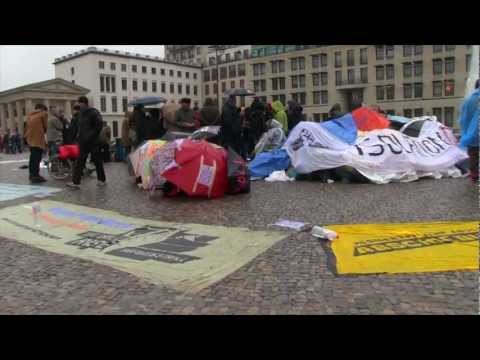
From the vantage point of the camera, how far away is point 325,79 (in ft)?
302

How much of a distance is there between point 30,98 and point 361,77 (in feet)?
187

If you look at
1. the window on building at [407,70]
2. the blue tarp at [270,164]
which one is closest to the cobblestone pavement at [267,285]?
the blue tarp at [270,164]

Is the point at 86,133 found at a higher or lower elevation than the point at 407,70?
lower

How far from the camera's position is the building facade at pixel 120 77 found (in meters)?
100

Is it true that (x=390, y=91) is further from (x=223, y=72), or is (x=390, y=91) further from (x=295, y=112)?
(x=295, y=112)

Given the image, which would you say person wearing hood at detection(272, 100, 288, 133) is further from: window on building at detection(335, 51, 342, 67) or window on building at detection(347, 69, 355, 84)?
window on building at detection(335, 51, 342, 67)

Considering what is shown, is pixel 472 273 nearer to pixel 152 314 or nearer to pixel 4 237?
pixel 152 314

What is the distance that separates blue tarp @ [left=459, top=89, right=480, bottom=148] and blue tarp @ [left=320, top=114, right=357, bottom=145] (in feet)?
6.81

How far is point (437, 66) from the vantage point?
77.4m

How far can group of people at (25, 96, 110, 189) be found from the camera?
33.3 ft

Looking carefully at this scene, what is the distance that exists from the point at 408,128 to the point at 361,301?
28.5 feet

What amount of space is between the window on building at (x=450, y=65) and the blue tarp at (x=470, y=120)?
72.3m

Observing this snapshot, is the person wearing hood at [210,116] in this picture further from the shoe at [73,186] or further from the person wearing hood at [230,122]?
the shoe at [73,186]

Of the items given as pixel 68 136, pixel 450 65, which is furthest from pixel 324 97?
pixel 68 136
